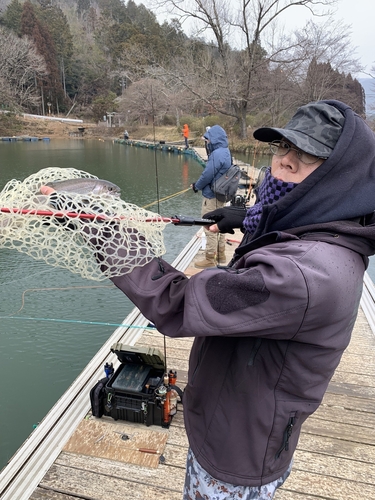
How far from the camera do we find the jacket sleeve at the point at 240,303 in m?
0.80

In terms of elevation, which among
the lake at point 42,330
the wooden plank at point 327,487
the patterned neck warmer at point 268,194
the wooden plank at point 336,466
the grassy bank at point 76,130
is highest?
the grassy bank at point 76,130

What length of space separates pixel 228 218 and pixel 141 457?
5.30 feet

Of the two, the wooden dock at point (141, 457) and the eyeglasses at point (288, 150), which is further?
the wooden dock at point (141, 457)

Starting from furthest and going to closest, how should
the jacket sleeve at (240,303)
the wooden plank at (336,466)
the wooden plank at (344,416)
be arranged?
the wooden plank at (344,416) → the wooden plank at (336,466) → the jacket sleeve at (240,303)

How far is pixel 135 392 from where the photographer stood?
2428mm

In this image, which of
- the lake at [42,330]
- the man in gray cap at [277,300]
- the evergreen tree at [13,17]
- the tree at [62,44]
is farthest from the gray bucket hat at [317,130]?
the evergreen tree at [13,17]

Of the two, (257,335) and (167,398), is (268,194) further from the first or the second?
(167,398)

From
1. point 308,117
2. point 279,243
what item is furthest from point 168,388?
point 308,117

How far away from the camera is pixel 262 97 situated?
29.0 metres

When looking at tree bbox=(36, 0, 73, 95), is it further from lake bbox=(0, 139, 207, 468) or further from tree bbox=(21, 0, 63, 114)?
lake bbox=(0, 139, 207, 468)

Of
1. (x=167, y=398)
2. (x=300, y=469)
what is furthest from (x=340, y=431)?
(x=167, y=398)

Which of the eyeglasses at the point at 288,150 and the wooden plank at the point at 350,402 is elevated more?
the eyeglasses at the point at 288,150

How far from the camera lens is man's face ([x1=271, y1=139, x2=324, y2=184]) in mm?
951

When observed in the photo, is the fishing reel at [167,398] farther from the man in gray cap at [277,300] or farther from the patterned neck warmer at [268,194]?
the patterned neck warmer at [268,194]
